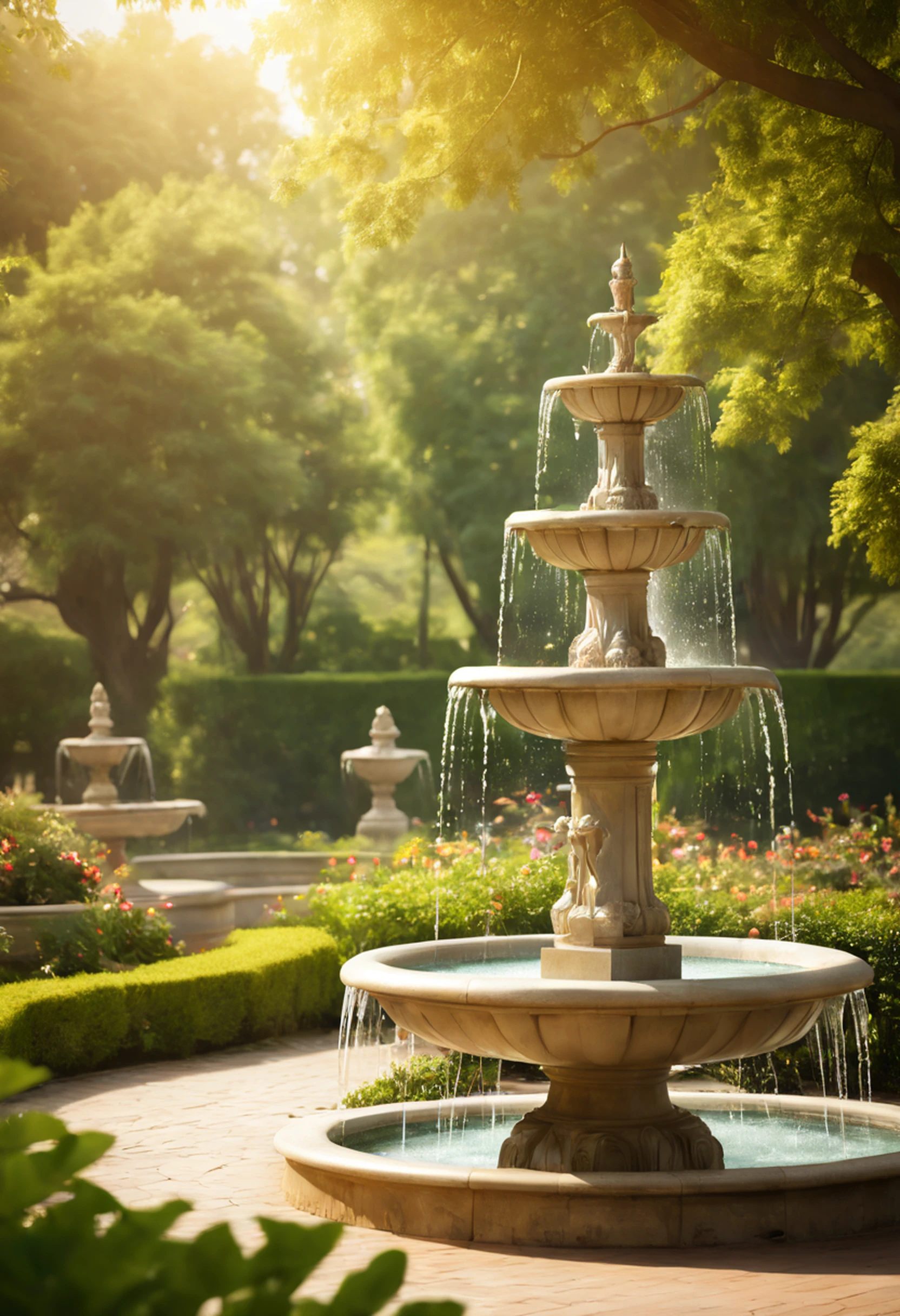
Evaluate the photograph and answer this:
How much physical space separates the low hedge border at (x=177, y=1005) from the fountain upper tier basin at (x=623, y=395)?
Answer: 5366 millimetres

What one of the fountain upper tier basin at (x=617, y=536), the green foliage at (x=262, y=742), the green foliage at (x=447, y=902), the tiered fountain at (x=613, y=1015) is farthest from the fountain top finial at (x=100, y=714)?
the fountain upper tier basin at (x=617, y=536)

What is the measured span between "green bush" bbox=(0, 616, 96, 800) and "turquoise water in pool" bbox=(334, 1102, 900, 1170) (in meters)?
21.7

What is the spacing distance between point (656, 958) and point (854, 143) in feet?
21.0

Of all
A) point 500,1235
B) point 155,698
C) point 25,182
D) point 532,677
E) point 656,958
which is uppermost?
point 25,182

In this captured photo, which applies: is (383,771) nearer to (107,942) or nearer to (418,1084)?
(107,942)

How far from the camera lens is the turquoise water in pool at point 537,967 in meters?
7.86

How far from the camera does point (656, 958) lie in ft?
23.9

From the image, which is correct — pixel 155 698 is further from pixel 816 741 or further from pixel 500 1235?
pixel 500 1235

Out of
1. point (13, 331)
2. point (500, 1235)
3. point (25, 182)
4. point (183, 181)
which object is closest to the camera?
point (500, 1235)

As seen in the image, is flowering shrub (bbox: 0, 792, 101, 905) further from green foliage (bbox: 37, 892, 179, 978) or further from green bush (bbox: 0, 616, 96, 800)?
green bush (bbox: 0, 616, 96, 800)

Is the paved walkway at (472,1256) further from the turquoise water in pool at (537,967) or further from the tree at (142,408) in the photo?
the tree at (142,408)

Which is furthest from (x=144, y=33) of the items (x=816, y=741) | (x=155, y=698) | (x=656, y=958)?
(x=656, y=958)

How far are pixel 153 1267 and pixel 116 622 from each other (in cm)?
2820

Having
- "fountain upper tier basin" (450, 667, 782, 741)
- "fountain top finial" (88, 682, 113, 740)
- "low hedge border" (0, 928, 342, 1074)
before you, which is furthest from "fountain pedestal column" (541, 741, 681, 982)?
"fountain top finial" (88, 682, 113, 740)
